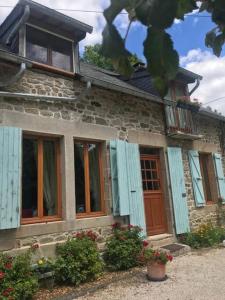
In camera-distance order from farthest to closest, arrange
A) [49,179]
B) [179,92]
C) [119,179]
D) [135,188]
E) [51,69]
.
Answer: [179,92] → [135,188] → [119,179] → [51,69] → [49,179]

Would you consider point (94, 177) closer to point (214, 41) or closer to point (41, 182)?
point (41, 182)

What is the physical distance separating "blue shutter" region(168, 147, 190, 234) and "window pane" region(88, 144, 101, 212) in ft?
7.17

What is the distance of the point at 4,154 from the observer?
4.89m

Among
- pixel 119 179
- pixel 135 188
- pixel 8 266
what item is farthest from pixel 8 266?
pixel 135 188

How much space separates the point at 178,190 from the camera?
7.71 m

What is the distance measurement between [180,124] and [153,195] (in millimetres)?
2290

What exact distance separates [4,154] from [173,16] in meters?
4.56

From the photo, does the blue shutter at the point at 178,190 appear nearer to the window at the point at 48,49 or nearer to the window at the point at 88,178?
the window at the point at 88,178

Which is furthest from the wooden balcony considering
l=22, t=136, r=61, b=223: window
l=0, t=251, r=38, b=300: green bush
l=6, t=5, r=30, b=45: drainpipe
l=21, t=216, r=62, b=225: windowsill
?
l=0, t=251, r=38, b=300: green bush

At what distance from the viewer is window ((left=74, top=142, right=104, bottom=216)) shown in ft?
19.9

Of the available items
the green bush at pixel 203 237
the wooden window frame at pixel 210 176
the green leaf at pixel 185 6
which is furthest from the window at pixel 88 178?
the green leaf at pixel 185 6

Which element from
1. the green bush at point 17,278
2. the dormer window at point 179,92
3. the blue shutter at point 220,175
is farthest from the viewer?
the blue shutter at point 220,175

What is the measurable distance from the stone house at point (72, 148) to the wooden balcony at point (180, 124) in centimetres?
5

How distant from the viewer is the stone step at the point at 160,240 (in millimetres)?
6914
